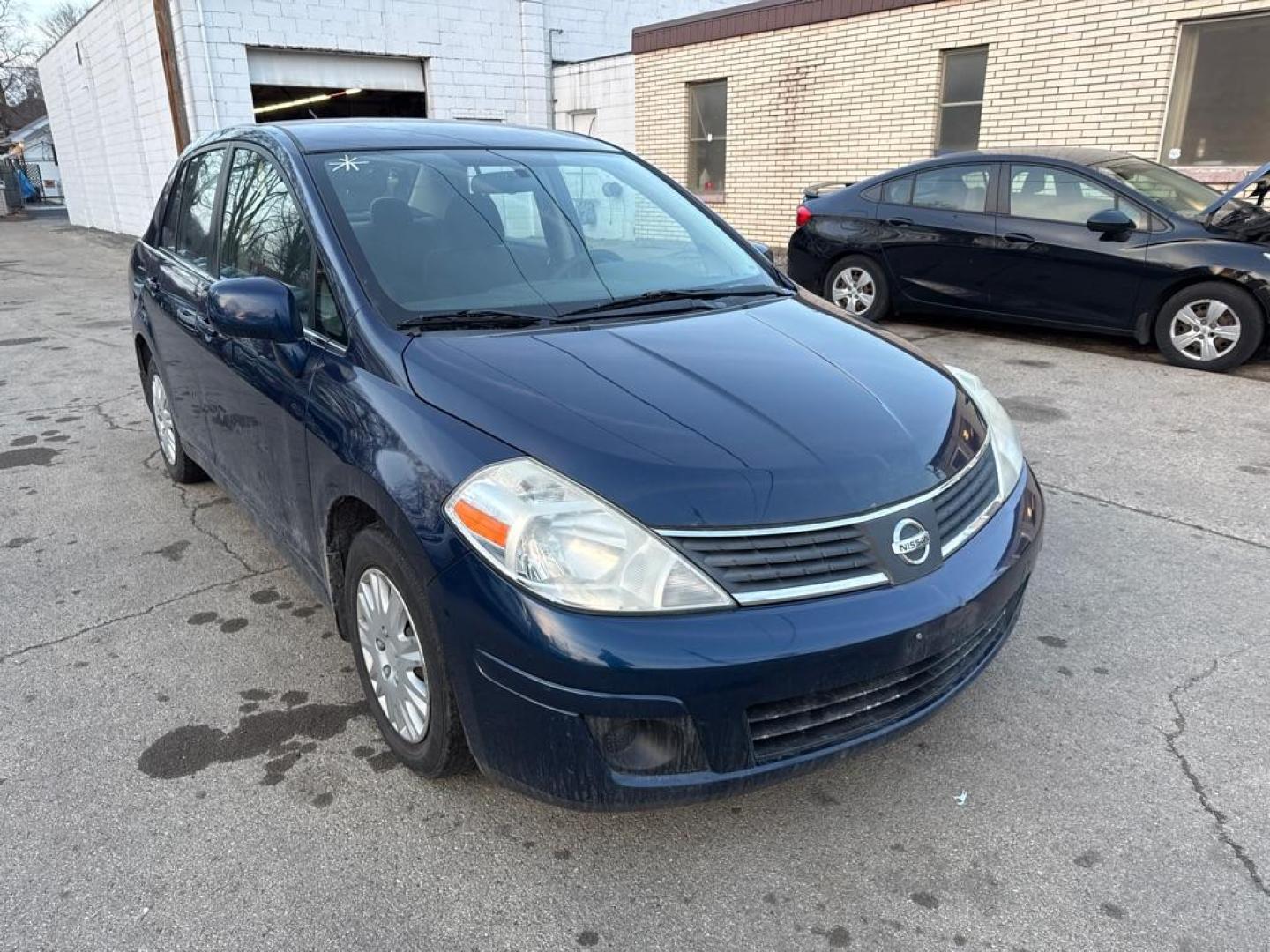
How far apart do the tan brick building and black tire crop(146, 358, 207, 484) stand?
9665 mm

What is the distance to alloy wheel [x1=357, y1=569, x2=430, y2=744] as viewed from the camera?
7.78 ft

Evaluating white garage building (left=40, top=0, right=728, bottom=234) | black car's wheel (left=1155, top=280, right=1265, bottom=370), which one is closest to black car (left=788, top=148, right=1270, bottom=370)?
black car's wheel (left=1155, top=280, right=1265, bottom=370)

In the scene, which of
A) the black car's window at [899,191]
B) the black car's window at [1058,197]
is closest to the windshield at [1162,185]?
the black car's window at [1058,197]

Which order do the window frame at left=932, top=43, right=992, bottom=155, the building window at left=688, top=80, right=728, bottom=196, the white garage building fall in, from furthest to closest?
1. the white garage building
2. the building window at left=688, top=80, right=728, bottom=196
3. the window frame at left=932, top=43, right=992, bottom=155

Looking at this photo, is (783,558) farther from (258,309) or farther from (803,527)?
(258,309)

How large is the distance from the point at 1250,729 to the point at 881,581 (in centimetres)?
154

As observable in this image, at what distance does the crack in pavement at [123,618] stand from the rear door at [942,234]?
6.15 metres

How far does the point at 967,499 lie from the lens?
94.3 inches

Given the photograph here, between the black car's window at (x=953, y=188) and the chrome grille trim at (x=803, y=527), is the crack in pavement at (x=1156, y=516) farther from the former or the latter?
the black car's window at (x=953, y=188)

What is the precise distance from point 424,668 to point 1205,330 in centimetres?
663

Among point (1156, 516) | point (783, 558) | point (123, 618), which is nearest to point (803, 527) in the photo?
point (783, 558)

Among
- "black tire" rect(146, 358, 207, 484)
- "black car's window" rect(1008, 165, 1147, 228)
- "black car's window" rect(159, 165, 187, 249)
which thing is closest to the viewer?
"black car's window" rect(159, 165, 187, 249)

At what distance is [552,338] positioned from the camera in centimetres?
260

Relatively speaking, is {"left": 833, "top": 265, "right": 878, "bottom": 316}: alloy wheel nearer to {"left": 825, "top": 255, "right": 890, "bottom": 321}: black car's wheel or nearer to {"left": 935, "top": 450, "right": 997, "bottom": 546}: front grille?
{"left": 825, "top": 255, "right": 890, "bottom": 321}: black car's wheel
